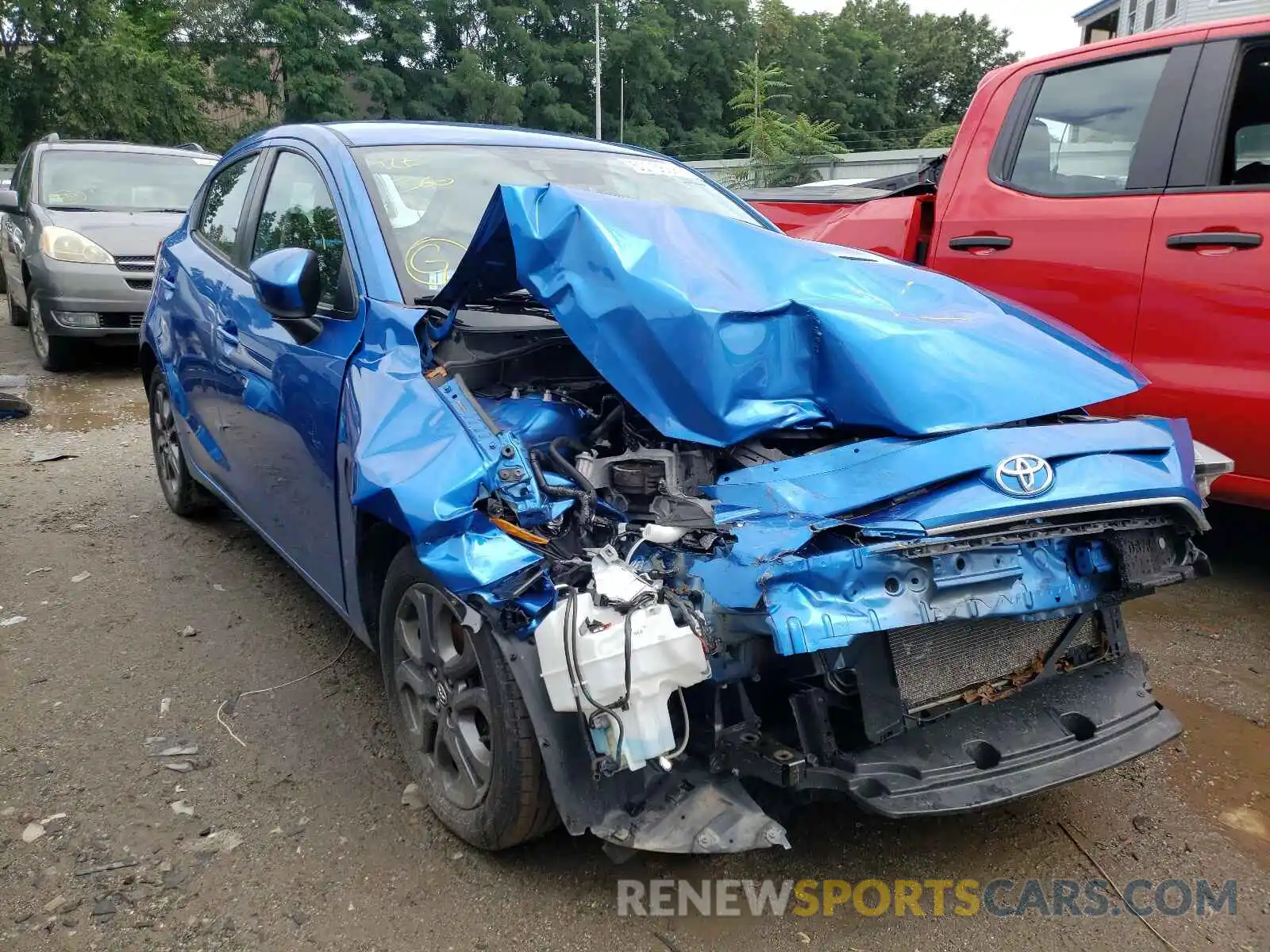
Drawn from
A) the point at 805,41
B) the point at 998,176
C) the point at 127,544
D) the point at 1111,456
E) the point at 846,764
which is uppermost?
the point at 805,41

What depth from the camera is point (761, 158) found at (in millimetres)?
26188

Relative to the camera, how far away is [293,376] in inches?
120

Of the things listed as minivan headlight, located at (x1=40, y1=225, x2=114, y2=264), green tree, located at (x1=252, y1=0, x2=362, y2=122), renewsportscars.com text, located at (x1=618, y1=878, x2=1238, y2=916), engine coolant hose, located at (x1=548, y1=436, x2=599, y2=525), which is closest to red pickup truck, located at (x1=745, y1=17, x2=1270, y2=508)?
renewsportscars.com text, located at (x1=618, y1=878, x2=1238, y2=916)

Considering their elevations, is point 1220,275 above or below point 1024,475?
above

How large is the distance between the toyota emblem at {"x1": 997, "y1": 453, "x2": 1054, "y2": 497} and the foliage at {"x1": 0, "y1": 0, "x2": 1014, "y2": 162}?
852 inches

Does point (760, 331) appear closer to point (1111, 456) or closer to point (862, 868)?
point (1111, 456)

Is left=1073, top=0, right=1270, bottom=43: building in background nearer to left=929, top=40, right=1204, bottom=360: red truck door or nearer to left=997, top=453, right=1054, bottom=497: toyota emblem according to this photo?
left=929, top=40, right=1204, bottom=360: red truck door

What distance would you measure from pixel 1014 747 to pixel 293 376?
2.27 metres

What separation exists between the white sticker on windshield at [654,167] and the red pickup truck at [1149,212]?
1239mm

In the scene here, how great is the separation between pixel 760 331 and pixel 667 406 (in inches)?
11.8

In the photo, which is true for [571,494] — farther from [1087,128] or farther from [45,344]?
[45,344]

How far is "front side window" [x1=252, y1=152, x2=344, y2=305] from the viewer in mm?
3051

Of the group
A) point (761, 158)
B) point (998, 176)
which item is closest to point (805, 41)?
point (761, 158)

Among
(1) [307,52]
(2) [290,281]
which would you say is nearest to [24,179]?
(2) [290,281]
